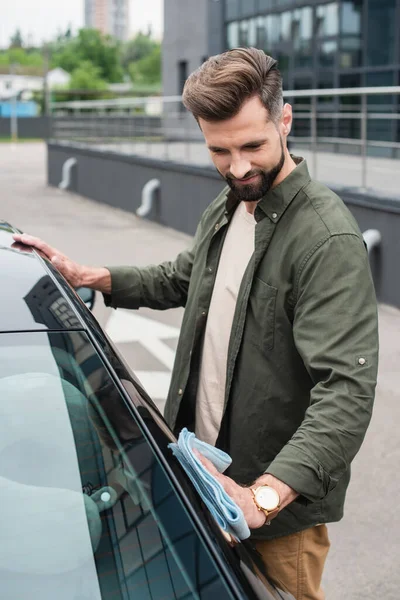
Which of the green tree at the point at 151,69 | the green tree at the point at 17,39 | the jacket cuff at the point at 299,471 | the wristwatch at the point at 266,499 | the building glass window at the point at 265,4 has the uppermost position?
the green tree at the point at 17,39

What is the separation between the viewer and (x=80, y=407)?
6.03ft

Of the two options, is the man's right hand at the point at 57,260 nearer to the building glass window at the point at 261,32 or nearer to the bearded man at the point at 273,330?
the bearded man at the point at 273,330

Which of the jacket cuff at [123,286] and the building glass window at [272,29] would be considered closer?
the jacket cuff at [123,286]

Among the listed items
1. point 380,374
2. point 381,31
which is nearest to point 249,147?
point 380,374

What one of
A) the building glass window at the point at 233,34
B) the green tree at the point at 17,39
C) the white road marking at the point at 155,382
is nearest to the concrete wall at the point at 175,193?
the white road marking at the point at 155,382

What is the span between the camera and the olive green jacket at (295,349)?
1723 millimetres

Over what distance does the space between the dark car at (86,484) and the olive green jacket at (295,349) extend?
24 cm

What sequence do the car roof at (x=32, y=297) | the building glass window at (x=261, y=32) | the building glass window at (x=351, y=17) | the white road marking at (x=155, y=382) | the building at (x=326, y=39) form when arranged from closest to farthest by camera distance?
the car roof at (x=32, y=297) < the white road marking at (x=155, y=382) < the building at (x=326, y=39) < the building glass window at (x=351, y=17) < the building glass window at (x=261, y=32)

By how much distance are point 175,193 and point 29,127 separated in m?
45.0

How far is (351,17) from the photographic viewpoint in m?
21.0

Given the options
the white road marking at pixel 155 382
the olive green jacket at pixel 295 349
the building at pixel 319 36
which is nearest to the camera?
the olive green jacket at pixel 295 349

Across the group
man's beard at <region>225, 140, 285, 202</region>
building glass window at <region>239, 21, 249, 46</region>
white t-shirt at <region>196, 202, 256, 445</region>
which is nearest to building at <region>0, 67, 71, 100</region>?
building glass window at <region>239, 21, 249, 46</region>

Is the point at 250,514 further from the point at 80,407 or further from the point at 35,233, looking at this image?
the point at 35,233

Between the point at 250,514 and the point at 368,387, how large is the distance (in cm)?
35
